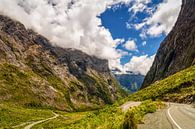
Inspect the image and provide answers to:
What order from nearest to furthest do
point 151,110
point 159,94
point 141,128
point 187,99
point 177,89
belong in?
1. point 141,128
2. point 151,110
3. point 187,99
4. point 177,89
5. point 159,94

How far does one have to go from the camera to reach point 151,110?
37000 millimetres

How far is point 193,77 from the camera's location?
9181 cm

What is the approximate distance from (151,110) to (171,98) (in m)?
51.7

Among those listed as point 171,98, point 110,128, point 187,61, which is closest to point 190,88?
point 171,98

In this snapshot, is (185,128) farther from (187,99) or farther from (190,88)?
(190,88)

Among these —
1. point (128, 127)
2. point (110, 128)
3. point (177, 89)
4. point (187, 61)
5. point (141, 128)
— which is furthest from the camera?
point (187, 61)

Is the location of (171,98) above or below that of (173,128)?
above

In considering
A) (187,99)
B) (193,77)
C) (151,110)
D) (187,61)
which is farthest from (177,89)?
(187,61)

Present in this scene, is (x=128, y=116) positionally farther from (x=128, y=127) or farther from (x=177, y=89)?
(x=177, y=89)

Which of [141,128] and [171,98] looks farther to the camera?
[171,98]

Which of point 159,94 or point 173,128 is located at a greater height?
point 159,94

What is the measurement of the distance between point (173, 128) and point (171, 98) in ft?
217

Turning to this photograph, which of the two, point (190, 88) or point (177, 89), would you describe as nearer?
point (190, 88)

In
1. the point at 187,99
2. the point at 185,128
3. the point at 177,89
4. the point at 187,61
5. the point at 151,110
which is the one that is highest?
the point at 187,61
